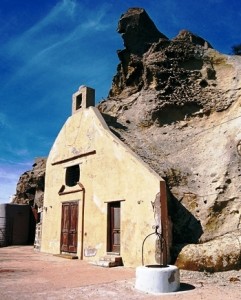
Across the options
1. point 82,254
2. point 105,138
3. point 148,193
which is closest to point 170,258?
point 148,193

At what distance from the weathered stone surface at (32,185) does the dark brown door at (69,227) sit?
31.0 ft

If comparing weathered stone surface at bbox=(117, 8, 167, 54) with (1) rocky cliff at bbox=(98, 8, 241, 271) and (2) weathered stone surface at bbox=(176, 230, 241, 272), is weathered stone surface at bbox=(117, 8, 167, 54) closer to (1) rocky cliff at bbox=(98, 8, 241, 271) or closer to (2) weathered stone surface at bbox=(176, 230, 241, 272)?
(1) rocky cliff at bbox=(98, 8, 241, 271)

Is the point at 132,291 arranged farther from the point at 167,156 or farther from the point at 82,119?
the point at 82,119

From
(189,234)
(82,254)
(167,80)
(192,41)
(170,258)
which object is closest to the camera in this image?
(170,258)

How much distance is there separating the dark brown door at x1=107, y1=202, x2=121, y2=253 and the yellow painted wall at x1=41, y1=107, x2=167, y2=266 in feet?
0.64

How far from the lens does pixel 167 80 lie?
17594 millimetres

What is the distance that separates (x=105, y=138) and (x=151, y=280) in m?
7.54

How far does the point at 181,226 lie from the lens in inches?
451

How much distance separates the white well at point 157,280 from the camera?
290 inches

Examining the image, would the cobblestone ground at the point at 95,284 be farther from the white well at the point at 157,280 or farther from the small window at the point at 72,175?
the small window at the point at 72,175

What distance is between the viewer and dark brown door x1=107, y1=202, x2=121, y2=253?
12453 mm

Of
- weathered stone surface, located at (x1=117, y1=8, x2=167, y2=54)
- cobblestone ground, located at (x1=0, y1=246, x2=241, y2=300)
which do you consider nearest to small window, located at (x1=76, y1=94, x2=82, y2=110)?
weathered stone surface, located at (x1=117, y1=8, x2=167, y2=54)

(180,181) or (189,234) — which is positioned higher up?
(180,181)

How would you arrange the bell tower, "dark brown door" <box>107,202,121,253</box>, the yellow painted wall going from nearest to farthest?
the yellow painted wall → "dark brown door" <box>107,202,121,253</box> → the bell tower
